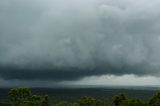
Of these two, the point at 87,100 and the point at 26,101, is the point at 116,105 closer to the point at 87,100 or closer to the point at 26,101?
the point at 87,100

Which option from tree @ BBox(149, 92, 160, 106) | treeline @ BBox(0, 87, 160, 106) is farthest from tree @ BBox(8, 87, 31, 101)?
tree @ BBox(149, 92, 160, 106)

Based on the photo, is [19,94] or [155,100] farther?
[19,94]

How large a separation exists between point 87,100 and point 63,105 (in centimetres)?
1667

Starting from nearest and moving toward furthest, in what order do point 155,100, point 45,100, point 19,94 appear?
point 155,100
point 19,94
point 45,100

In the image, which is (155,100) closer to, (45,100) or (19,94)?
(45,100)

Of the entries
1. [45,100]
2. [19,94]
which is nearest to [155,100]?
[45,100]

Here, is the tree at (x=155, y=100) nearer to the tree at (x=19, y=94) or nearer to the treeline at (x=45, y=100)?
the treeline at (x=45, y=100)

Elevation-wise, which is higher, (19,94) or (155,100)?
(19,94)

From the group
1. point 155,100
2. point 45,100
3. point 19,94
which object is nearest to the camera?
point 155,100

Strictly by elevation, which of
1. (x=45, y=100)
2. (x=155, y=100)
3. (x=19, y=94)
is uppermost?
(x=19, y=94)

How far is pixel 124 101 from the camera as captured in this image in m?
150

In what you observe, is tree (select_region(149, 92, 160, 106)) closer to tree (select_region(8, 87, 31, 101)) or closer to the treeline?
the treeline

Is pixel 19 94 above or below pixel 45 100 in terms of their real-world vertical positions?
above

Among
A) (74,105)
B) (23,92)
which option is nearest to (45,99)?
(23,92)
